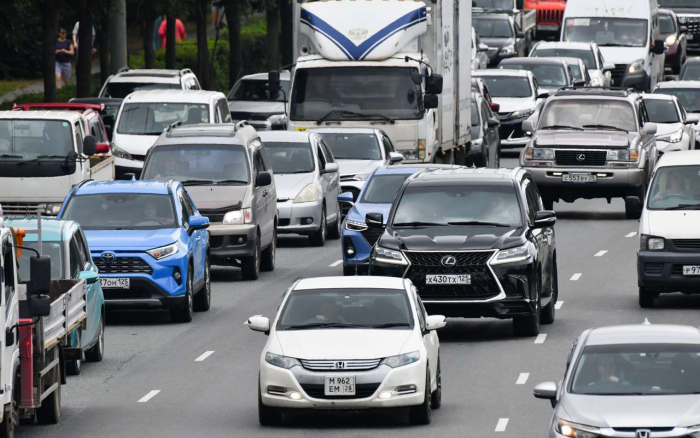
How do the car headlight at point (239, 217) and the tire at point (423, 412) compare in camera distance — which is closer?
the tire at point (423, 412)

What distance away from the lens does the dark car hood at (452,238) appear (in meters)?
20.0

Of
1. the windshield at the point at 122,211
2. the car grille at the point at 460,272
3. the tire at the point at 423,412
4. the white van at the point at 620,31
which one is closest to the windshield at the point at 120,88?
the windshield at the point at 122,211

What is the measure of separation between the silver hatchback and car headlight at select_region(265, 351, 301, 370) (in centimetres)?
273

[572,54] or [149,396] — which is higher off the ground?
[572,54]

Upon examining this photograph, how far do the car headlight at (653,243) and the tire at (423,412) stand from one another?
25.7 feet

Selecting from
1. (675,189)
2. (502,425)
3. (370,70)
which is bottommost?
(502,425)

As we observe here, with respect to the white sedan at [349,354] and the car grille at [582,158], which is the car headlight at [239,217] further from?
the white sedan at [349,354]

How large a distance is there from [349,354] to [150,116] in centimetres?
2091

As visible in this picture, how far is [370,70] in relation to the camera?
33.6 meters

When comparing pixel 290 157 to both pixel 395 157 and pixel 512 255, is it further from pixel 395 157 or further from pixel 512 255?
pixel 512 255

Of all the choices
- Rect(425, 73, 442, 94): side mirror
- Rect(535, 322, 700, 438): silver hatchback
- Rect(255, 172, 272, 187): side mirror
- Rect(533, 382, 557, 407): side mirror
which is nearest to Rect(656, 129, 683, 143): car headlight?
Rect(425, 73, 442, 94): side mirror

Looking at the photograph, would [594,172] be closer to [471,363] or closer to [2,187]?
[2,187]

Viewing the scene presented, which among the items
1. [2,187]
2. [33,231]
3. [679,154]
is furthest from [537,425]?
[2,187]

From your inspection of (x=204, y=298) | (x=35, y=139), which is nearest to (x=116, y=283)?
(x=204, y=298)
